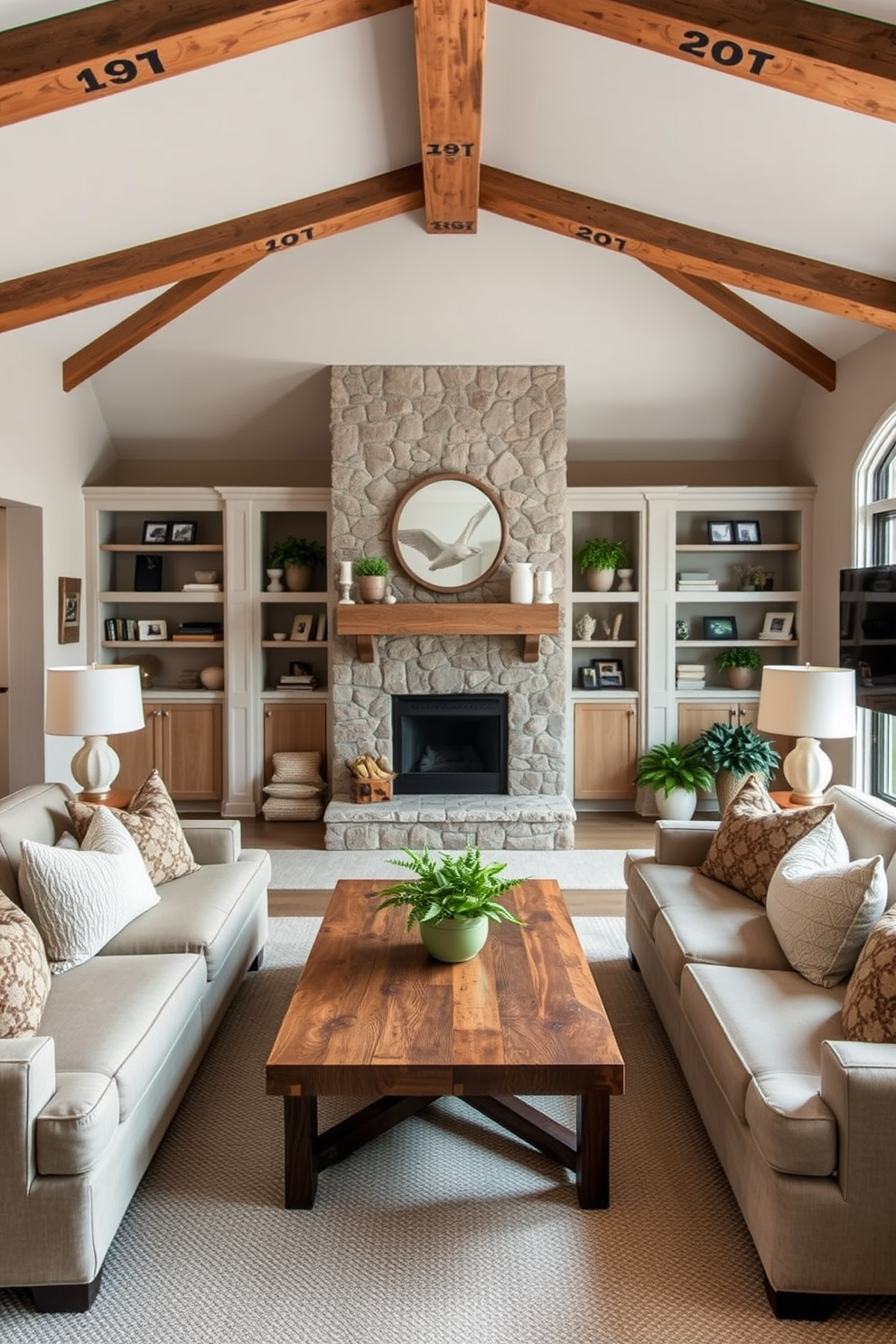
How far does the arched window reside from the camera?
18.0 ft

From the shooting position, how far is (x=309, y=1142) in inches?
97.0

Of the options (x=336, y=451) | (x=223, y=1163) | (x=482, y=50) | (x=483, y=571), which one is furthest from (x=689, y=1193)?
(x=336, y=451)

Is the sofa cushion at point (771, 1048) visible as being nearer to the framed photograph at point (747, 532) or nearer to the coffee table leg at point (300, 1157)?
the coffee table leg at point (300, 1157)

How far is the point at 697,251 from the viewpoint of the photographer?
191 inches

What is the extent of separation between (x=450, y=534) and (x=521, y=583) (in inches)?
23.0

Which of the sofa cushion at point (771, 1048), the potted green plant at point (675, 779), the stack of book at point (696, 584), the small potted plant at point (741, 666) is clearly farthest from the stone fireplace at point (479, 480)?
the sofa cushion at point (771, 1048)

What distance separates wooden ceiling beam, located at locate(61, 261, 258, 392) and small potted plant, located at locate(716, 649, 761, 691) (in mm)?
4107

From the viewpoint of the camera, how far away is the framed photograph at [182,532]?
6938mm

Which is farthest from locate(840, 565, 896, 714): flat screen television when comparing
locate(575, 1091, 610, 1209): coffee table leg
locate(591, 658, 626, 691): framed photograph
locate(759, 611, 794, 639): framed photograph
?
locate(575, 1091, 610, 1209): coffee table leg

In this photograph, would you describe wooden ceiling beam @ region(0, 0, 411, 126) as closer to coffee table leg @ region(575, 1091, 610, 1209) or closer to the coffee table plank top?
the coffee table plank top

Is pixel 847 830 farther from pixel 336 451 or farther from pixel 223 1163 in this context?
pixel 336 451

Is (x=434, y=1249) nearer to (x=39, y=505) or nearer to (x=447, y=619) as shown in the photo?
(x=447, y=619)

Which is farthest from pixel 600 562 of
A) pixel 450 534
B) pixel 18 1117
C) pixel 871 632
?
pixel 18 1117

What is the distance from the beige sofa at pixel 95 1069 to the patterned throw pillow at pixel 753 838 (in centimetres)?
181
